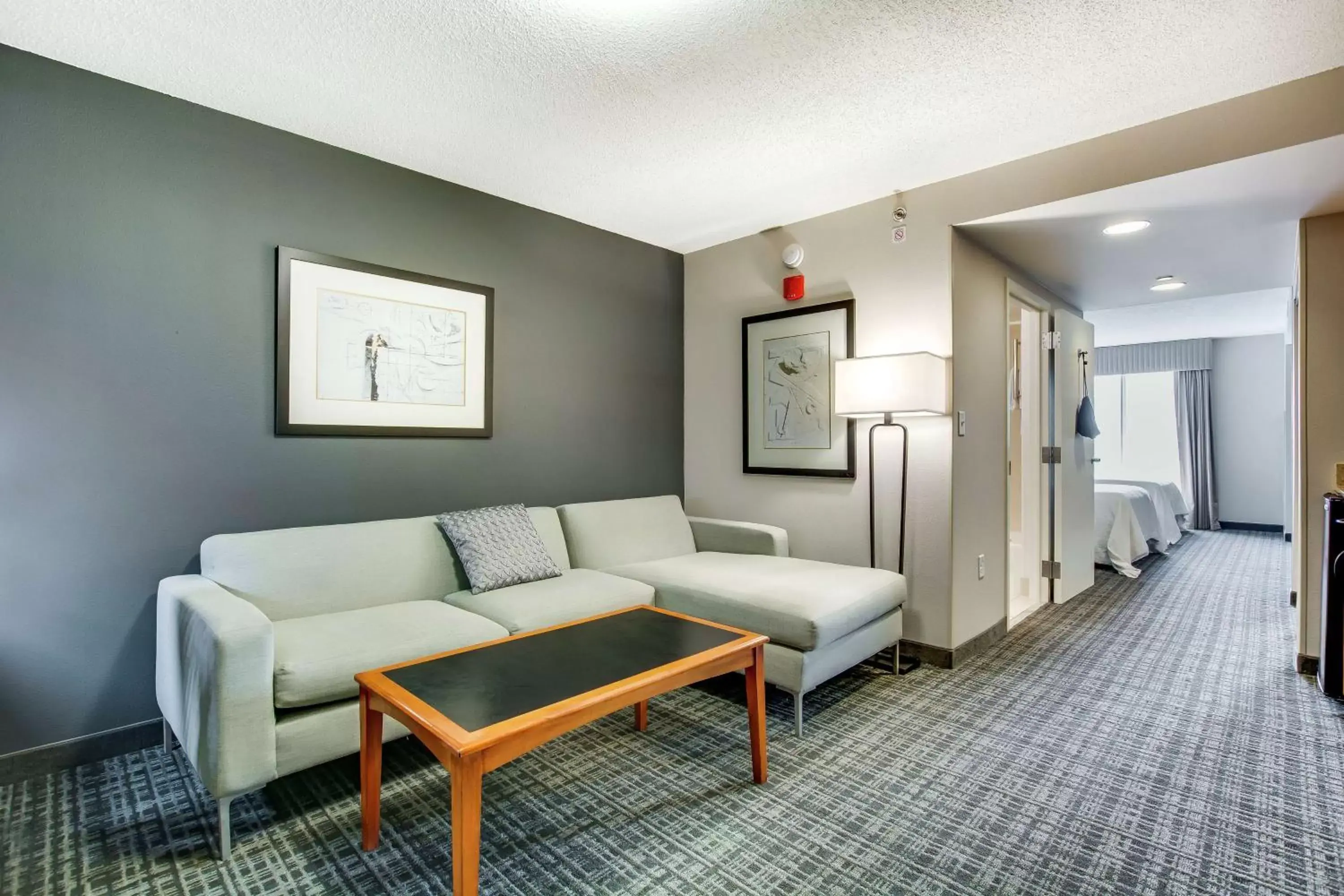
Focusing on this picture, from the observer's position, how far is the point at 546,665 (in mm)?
1763

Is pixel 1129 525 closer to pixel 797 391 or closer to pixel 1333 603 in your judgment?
pixel 1333 603

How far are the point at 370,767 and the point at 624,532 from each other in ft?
6.02

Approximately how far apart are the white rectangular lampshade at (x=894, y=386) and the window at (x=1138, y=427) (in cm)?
639

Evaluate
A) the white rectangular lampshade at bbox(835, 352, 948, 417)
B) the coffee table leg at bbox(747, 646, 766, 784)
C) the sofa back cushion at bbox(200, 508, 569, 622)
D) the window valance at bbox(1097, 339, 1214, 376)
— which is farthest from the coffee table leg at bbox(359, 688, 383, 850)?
the window valance at bbox(1097, 339, 1214, 376)

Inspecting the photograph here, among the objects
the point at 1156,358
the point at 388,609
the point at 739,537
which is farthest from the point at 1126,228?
the point at 1156,358

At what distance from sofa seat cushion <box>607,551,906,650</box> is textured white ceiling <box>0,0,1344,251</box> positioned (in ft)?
6.13

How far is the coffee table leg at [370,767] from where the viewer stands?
5.37ft

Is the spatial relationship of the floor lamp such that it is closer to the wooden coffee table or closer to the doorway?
the wooden coffee table

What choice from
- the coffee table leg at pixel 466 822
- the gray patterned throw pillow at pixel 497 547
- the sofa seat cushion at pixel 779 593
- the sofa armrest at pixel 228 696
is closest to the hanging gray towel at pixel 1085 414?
the sofa seat cushion at pixel 779 593

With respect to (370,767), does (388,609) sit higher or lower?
higher

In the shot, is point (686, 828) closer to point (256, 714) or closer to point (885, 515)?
point (256, 714)

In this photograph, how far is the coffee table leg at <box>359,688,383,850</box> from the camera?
64.4 inches

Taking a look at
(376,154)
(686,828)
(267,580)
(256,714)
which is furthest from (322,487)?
(686,828)

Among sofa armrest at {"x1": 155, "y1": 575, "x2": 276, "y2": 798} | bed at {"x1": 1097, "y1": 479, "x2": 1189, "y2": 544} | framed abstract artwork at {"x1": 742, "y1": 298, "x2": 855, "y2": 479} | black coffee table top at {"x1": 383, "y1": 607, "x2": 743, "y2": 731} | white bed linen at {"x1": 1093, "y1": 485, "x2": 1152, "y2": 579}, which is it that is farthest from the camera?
bed at {"x1": 1097, "y1": 479, "x2": 1189, "y2": 544}
